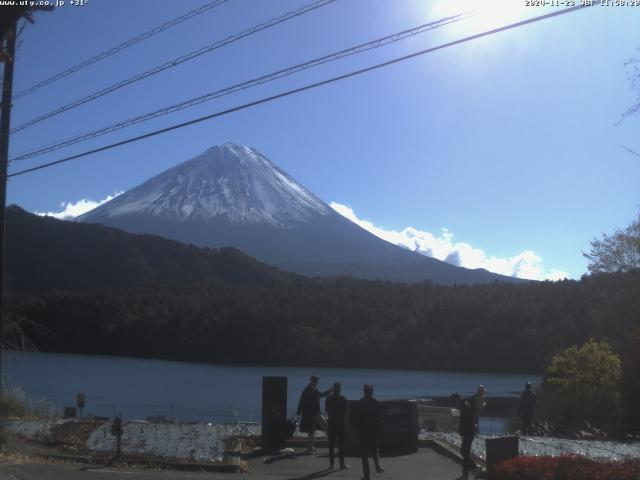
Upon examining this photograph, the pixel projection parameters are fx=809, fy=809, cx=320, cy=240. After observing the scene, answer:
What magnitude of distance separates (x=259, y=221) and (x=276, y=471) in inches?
5422

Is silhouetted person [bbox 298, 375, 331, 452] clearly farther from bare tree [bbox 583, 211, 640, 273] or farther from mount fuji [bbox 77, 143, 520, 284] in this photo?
mount fuji [bbox 77, 143, 520, 284]

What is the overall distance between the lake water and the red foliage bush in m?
16.3

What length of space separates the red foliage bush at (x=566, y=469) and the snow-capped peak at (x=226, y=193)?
137 m

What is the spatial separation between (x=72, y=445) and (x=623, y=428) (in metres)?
13.2

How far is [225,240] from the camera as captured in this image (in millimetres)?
143500

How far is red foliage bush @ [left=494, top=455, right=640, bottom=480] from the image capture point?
881 centimetres

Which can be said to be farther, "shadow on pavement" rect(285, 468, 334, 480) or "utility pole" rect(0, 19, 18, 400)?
"utility pole" rect(0, 19, 18, 400)

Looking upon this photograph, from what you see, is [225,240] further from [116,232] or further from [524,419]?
[524,419]

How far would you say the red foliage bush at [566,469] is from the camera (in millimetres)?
8812

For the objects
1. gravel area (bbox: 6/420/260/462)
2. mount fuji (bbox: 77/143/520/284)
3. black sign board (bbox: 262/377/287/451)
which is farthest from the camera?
mount fuji (bbox: 77/143/520/284)

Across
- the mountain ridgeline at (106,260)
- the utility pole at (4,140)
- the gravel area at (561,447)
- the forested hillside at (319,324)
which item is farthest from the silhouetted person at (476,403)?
the mountain ridgeline at (106,260)

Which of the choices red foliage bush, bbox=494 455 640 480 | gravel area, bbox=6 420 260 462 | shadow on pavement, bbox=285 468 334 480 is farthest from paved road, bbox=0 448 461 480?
red foliage bush, bbox=494 455 640 480

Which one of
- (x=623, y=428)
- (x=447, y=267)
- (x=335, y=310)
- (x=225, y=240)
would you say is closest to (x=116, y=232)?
(x=335, y=310)

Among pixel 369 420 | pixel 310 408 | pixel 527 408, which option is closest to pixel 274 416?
pixel 310 408
